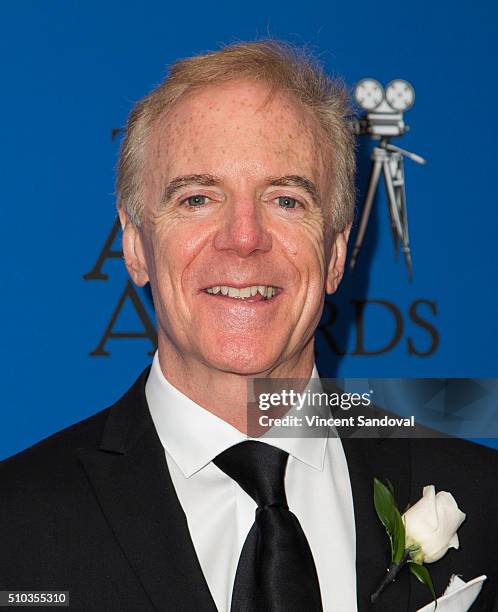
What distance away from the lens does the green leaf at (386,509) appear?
1.65 metres

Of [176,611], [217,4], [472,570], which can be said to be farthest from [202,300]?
[217,4]

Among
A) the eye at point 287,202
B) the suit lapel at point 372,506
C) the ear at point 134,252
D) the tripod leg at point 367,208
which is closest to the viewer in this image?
the suit lapel at point 372,506

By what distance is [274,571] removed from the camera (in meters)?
1.58

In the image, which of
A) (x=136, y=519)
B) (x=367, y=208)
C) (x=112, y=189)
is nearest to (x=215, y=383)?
(x=136, y=519)

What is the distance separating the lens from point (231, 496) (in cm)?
170

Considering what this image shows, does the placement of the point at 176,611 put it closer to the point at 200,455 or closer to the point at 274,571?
the point at 274,571

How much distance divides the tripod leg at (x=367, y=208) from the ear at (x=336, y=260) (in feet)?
1.79

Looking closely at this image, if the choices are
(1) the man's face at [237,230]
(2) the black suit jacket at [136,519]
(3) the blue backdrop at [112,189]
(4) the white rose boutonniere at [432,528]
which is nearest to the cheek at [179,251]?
(1) the man's face at [237,230]

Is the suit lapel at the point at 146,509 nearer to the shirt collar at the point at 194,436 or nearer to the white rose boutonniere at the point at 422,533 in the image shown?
the shirt collar at the point at 194,436

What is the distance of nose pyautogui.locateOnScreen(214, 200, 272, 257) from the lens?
1678mm

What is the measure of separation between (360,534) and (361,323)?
2.95 feet

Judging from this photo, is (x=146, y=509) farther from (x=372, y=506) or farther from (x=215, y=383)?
(x=372, y=506)

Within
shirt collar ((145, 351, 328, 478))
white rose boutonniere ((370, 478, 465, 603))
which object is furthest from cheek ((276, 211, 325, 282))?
white rose boutonniere ((370, 478, 465, 603))

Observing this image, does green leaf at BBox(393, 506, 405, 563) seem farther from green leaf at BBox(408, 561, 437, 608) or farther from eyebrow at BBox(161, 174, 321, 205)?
eyebrow at BBox(161, 174, 321, 205)
